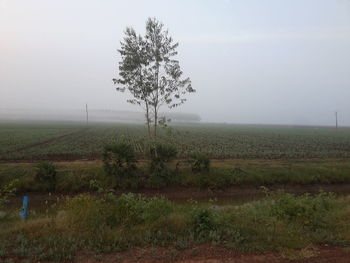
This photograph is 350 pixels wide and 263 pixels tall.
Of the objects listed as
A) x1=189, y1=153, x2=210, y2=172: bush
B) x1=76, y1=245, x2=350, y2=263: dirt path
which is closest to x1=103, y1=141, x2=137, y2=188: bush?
x1=189, y1=153, x2=210, y2=172: bush

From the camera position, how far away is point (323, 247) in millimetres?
6887

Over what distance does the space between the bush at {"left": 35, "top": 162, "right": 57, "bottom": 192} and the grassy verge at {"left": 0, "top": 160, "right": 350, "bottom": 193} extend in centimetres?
23

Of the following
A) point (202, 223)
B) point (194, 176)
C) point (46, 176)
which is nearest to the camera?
point (202, 223)

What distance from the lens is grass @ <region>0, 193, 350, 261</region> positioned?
257 inches

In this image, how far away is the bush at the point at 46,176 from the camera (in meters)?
18.9

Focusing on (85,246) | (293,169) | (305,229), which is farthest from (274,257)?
(293,169)

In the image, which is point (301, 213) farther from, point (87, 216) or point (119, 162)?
point (119, 162)

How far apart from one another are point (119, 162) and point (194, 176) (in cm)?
598

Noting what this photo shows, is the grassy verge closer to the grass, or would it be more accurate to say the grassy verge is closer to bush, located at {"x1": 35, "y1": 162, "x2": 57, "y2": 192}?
bush, located at {"x1": 35, "y1": 162, "x2": 57, "y2": 192}

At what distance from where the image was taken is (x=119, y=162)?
65.9ft

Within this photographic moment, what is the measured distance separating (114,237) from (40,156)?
76.9 feet

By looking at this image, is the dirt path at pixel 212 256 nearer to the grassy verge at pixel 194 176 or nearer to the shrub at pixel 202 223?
the shrub at pixel 202 223

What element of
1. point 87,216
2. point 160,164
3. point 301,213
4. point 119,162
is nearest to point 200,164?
point 160,164

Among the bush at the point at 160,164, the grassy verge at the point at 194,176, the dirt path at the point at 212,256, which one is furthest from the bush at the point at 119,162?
the dirt path at the point at 212,256
